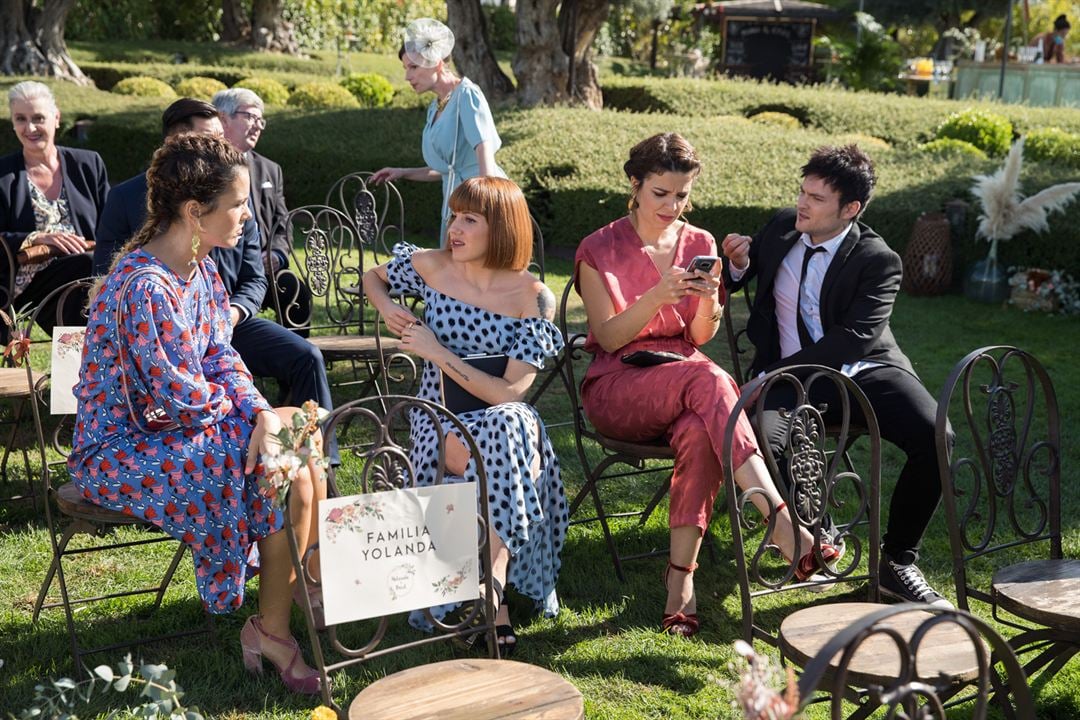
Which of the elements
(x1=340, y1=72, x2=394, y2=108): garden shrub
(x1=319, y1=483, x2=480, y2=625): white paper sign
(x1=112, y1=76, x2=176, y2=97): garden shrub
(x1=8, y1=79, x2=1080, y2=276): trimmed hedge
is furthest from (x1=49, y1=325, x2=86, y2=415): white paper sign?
(x1=340, y1=72, x2=394, y2=108): garden shrub

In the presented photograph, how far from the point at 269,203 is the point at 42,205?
1.02 m

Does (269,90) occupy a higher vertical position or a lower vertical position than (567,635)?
higher

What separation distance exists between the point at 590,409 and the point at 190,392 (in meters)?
1.51

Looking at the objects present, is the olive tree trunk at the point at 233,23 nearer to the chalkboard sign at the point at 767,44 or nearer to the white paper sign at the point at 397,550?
the chalkboard sign at the point at 767,44

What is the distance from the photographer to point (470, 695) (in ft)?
7.68

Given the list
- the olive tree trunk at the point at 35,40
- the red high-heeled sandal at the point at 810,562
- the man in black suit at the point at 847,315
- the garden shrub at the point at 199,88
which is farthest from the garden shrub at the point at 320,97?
the red high-heeled sandal at the point at 810,562

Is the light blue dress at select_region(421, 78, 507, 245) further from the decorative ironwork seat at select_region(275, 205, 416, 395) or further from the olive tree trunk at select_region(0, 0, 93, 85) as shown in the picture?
the olive tree trunk at select_region(0, 0, 93, 85)

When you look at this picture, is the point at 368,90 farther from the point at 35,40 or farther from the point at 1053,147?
the point at 1053,147

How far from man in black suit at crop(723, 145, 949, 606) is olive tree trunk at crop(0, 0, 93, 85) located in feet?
58.8

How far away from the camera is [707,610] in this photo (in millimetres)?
3830

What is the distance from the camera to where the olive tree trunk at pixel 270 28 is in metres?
27.4

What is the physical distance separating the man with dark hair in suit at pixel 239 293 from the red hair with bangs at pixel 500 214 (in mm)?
1155

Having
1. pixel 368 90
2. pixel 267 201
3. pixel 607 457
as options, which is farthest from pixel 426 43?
pixel 368 90

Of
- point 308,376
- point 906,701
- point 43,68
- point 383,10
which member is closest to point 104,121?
point 43,68
